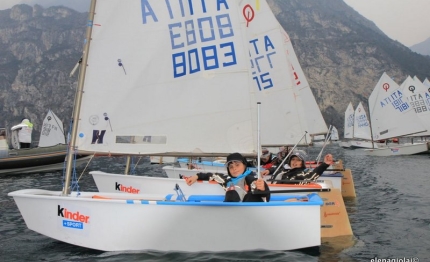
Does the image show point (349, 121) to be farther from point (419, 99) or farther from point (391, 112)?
point (391, 112)

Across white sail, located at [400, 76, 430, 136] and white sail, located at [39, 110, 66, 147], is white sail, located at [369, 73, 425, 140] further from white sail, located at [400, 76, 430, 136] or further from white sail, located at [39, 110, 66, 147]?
white sail, located at [39, 110, 66, 147]

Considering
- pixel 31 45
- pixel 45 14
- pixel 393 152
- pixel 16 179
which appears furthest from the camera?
pixel 45 14

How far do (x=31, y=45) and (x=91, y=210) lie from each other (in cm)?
13254

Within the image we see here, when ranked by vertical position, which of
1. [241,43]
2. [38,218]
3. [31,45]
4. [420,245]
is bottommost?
[420,245]

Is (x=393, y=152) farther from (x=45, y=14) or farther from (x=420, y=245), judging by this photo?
(x=45, y=14)

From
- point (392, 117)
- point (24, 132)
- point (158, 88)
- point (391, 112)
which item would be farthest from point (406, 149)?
point (158, 88)

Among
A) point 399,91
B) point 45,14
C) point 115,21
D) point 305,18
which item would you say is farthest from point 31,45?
point 115,21

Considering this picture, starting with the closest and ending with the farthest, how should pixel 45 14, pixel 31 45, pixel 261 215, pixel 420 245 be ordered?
pixel 261 215
pixel 420 245
pixel 31 45
pixel 45 14

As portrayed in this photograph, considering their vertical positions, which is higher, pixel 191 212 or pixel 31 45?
pixel 31 45

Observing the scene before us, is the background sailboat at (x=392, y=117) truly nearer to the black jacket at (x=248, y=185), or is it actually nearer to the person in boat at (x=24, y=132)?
the person in boat at (x=24, y=132)

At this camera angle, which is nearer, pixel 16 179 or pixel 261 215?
pixel 261 215

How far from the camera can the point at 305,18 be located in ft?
493

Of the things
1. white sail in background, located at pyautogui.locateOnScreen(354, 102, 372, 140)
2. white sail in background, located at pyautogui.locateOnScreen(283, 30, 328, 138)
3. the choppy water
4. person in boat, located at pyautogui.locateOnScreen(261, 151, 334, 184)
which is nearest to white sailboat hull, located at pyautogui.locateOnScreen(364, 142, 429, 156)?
white sail in background, located at pyautogui.locateOnScreen(354, 102, 372, 140)

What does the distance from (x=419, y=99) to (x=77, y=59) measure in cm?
9631
